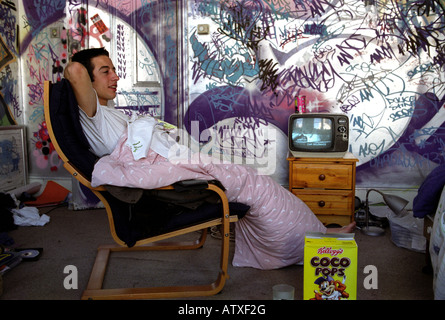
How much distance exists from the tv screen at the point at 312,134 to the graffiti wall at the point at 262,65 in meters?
0.45

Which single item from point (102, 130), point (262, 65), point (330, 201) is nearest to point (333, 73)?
point (262, 65)

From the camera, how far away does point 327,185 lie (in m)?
3.00

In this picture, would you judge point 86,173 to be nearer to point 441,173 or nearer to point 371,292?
point 371,292

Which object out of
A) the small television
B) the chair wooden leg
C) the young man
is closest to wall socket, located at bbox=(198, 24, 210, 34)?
the small television

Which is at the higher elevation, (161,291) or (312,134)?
(312,134)

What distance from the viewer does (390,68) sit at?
11.3ft

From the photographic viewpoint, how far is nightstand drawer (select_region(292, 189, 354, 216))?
2979 mm

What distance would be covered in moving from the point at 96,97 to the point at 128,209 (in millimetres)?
559

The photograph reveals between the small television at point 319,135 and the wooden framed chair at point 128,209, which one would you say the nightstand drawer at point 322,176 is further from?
the wooden framed chair at point 128,209

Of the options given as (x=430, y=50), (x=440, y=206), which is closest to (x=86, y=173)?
(x=440, y=206)

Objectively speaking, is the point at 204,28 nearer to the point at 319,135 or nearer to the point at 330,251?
the point at 319,135
